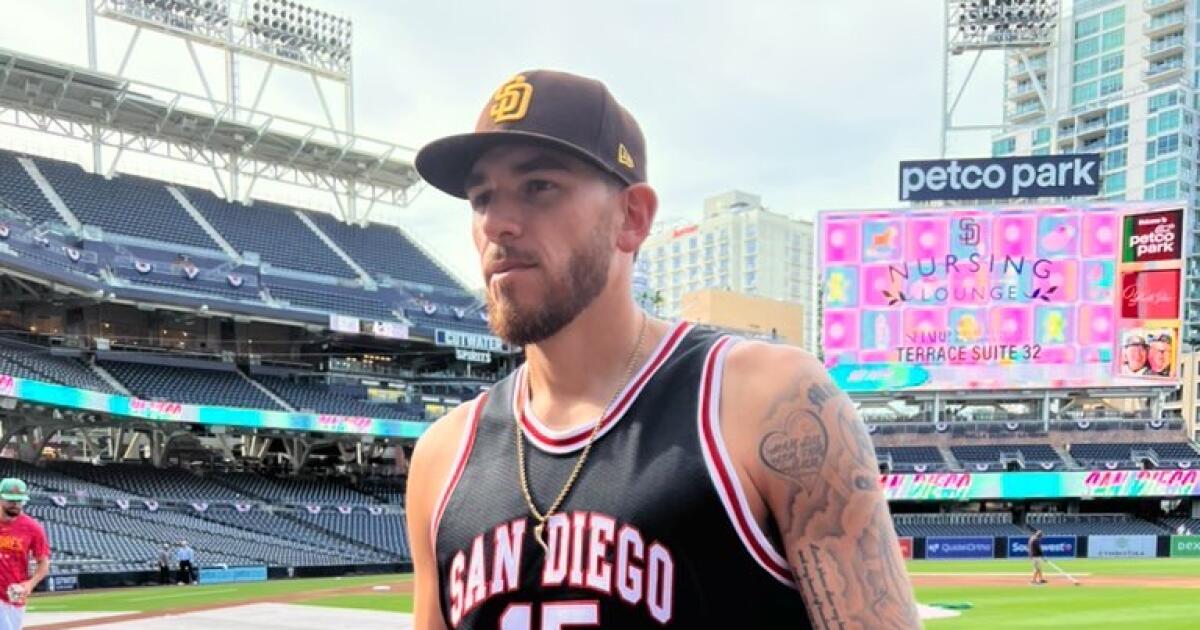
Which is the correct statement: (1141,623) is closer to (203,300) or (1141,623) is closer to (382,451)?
(203,300)

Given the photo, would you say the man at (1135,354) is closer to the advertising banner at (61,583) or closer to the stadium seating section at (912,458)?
the stadium seating section at (912,458)

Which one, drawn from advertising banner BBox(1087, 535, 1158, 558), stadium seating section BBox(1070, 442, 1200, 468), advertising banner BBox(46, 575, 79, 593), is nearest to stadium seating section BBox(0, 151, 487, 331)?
advertising banner BBox(46, 575, 79, 593)

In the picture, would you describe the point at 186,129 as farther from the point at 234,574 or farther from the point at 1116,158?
the point at 1116,158

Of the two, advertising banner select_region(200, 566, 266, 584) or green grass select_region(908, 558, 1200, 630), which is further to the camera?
advertising banner select_region(200, 566, 266, 584)

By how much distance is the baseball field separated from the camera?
1464cm

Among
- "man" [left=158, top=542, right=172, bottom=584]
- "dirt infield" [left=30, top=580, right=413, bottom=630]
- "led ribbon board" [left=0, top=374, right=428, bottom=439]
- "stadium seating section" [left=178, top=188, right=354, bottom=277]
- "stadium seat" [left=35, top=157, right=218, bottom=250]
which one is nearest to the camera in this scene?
"dirt infield" [left=30, top=580, right=413, bottom=630]

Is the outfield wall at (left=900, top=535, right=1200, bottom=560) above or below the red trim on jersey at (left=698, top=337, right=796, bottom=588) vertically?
below

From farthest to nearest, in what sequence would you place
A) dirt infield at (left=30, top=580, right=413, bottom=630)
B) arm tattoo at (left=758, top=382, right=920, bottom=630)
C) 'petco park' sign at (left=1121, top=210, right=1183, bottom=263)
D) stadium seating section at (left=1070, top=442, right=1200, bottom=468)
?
stadium seating section at (left=1070, top=442, right=1200, bottom=468), 'petco park' sign at (left=1121, top=210, right=1183, bottom=263), dirt infield at (left=30, top=580, right=413, bottom=630), arm tattoo at (left=758, top=382, right=920, bottom=630)

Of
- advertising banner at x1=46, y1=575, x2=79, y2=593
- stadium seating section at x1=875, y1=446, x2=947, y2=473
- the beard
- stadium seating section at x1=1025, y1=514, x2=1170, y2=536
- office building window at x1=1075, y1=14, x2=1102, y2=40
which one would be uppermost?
office building window at x1=1075, y1=14, x2=1102, y2=40

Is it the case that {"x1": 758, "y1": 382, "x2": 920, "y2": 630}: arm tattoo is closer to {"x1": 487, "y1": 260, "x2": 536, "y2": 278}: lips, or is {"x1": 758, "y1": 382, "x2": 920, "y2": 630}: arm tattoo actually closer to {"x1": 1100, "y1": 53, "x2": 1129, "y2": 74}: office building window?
{"x1": 487, "y1": 260, "x2": 536, "y2": 278}: lips

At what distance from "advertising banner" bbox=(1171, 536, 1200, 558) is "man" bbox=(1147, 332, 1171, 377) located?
772cm

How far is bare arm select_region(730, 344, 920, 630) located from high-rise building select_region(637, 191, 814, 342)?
12806cm

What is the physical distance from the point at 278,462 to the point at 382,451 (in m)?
4.91

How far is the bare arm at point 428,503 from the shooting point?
2.07 m
